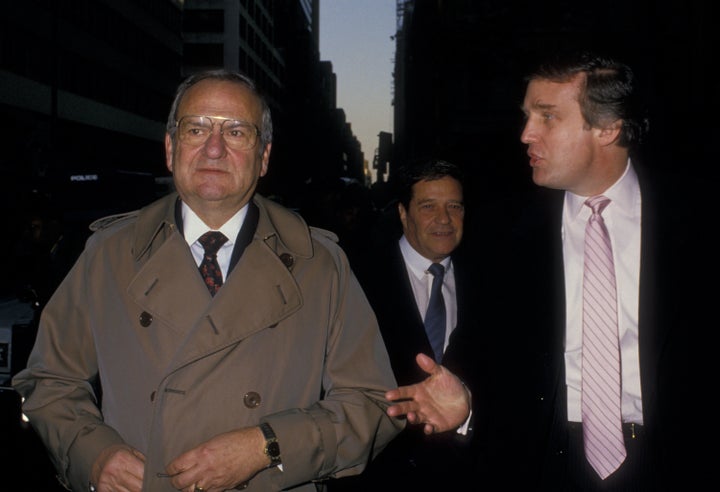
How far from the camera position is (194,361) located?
8.46 ft

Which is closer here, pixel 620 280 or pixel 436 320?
pixel 620 280

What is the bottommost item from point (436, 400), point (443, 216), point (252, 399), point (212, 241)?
point (436, 400)

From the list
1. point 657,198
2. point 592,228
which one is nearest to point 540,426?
point 592,228

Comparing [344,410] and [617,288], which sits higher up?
[617,288]

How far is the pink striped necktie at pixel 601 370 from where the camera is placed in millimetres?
2891

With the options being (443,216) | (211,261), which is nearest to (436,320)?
(443,216)

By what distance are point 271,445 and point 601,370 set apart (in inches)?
56.2

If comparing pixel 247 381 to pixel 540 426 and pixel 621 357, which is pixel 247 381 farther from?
pixel 621 357

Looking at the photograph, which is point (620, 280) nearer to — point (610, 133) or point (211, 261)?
point (610, 133)

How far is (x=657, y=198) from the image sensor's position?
3.05m

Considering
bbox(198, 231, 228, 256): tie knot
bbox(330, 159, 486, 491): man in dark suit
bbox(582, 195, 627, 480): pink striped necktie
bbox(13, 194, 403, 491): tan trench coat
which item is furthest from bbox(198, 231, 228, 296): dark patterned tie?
bbox(582, 195, 627, 480): pink striped necktie

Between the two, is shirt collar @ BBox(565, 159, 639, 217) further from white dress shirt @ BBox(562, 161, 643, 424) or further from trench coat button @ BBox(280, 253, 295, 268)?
trench coat button @ BBox(280, 253, 295, 268)

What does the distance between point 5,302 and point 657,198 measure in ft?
18.7

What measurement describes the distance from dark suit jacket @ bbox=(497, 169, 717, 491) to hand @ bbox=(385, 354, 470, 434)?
0.24 m
